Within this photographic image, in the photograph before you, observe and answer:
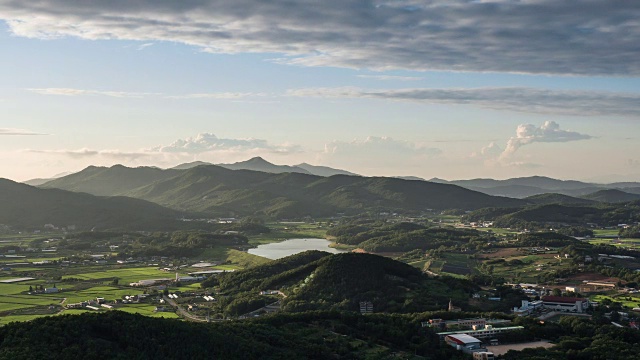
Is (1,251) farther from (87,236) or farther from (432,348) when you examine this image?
(432,348)

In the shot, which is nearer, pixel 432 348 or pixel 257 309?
A: pixel 432 348

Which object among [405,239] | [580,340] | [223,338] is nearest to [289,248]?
[405,239]

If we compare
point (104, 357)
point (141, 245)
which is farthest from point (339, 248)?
Answer: point (104, 357)

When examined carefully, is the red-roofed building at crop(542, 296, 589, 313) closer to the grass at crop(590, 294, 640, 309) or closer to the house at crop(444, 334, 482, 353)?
the grass at crop(590, 294, 640, 309)

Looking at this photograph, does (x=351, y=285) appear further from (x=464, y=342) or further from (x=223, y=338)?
(x=223, y=338)

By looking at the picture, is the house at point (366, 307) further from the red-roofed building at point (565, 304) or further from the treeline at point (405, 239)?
the treeline at point (405, 239)

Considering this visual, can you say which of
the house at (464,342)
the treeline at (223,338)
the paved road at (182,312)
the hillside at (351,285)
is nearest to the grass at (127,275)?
the hillside at (351,285)

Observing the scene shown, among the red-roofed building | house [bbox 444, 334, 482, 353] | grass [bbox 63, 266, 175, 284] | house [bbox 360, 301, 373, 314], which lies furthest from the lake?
house [bbox 444, 334, 482, 353]
